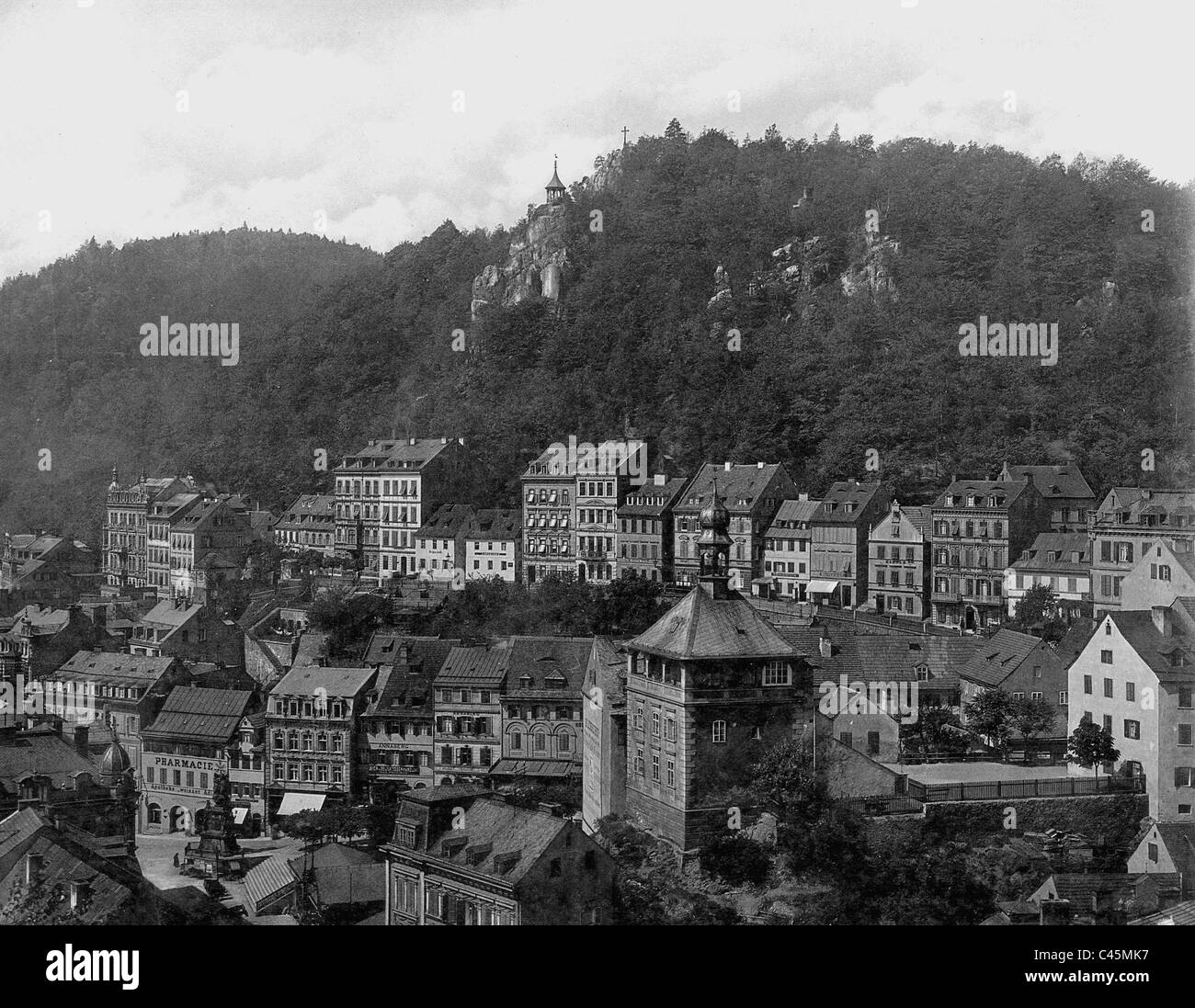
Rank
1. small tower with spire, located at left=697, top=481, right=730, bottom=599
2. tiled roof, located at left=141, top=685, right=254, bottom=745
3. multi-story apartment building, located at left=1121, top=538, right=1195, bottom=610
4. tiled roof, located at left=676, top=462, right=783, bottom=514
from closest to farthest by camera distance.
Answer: small tower with spire, located at left=697, top=481, right=730, bottom=599 < multi-story apartment building, located at left=1121, top=538, right=1195, bottom=610 < tiled roof, located at left=141, top=685, right=254, bottom=745 < tiled roof, located at left=676, top=462, right=783, bottom=514

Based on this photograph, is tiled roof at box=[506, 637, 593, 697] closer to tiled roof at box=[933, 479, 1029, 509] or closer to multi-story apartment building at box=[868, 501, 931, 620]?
multi-story apartment building at box=[868, 501, 931, 620]

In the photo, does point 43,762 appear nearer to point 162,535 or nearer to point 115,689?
point 115,689

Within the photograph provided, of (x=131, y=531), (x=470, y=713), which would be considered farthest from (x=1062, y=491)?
(x=131, y=531)

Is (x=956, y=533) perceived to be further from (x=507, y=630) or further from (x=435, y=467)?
(x=435, y=467)

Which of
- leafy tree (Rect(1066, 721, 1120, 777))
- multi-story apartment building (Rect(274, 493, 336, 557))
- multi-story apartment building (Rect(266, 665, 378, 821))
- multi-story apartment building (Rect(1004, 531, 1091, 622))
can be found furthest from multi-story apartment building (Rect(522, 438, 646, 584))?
leafy tree (Rect(1066, 721, 1120, 777))
